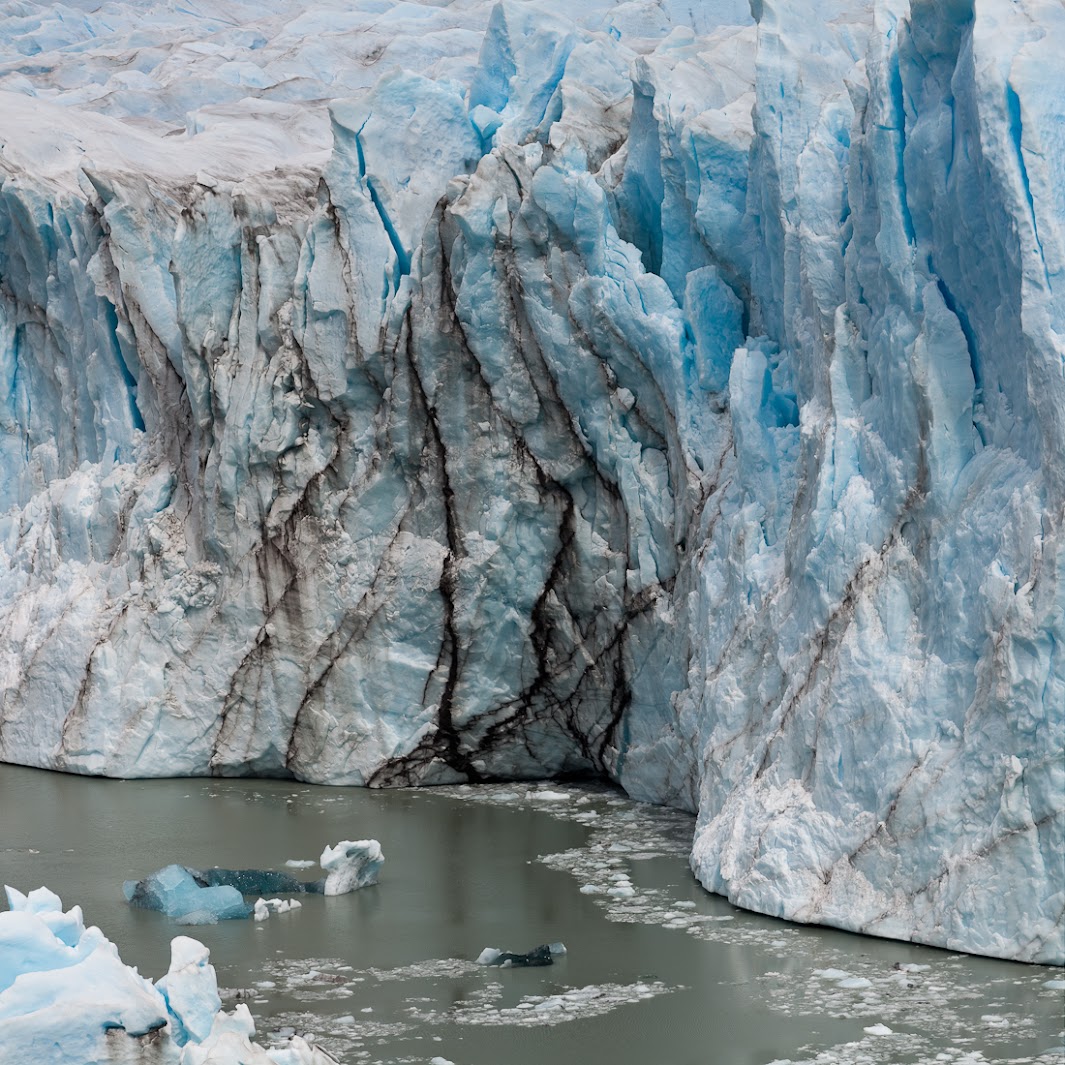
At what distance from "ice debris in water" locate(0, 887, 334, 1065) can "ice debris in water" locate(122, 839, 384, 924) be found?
200 cm

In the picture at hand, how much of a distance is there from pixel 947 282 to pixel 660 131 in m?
2.19

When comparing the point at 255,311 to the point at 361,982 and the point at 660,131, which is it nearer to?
the point at 660,131

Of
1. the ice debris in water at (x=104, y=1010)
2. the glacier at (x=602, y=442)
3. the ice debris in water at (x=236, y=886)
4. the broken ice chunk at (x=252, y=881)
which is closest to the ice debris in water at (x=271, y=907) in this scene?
the ice debris in water at (x=236, y=886)

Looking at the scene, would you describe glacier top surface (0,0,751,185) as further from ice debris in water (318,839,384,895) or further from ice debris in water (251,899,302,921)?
ice debris in water (251,899,302,921)

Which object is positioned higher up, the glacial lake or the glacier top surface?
the glacier top surface

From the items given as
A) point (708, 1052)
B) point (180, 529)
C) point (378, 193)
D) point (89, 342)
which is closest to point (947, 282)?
point (708, 1052)

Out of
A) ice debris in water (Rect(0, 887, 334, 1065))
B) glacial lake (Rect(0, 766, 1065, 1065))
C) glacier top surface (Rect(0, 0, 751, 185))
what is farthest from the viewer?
glacier top surface (Rect(0, 0, 751, 185))

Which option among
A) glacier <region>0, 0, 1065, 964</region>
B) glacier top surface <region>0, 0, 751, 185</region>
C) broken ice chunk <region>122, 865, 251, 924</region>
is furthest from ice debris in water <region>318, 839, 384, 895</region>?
glacier top surface <region>0, 0, 751, 185</region>

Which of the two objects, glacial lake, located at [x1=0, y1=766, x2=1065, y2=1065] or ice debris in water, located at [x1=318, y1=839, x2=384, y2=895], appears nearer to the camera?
glacial lake, located at [x1=0, y1=766, x2=1065, y2=1065]

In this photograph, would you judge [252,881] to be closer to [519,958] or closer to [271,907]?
[271,907]

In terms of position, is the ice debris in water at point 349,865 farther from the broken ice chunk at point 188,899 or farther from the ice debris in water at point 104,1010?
the ice debris in water at point 104,1010

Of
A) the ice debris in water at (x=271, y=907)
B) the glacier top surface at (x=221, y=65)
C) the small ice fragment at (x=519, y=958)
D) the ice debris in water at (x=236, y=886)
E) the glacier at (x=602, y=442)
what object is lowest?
the small ice fragment at (x=519, y=958)

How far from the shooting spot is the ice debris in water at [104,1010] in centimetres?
→ 379

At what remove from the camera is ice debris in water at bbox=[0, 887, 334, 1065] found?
3.79 meters
